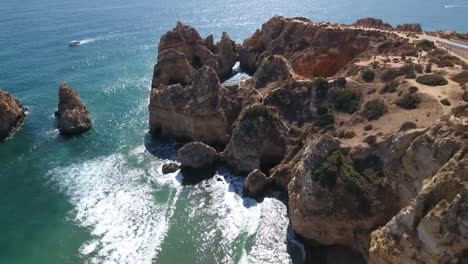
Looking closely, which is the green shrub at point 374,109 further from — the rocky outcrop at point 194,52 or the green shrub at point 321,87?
the rocky outcrop at point 194,52

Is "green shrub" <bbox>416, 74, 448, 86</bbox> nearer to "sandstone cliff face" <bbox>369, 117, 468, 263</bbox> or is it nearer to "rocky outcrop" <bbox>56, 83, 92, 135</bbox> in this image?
"sandstone cliff face" <bbox>369, 117, 468, 263</bbox>

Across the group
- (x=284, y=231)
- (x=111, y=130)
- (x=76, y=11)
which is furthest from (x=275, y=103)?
(x=76, y=11)

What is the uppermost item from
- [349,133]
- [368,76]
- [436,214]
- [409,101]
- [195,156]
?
[368,76]

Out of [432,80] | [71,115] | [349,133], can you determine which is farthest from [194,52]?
[432,80]

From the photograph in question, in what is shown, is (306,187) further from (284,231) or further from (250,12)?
(250,12)

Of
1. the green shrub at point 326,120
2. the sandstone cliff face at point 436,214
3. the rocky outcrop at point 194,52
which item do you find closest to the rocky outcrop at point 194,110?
the green shrub at point 326,120

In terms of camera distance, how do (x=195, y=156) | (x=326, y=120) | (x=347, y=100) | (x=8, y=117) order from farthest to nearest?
(x=8, y=117) < (x=195, y=156) < (x=347, y=100) < (x=326, y=120)

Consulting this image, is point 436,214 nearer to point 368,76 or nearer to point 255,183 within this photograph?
point 255,183
